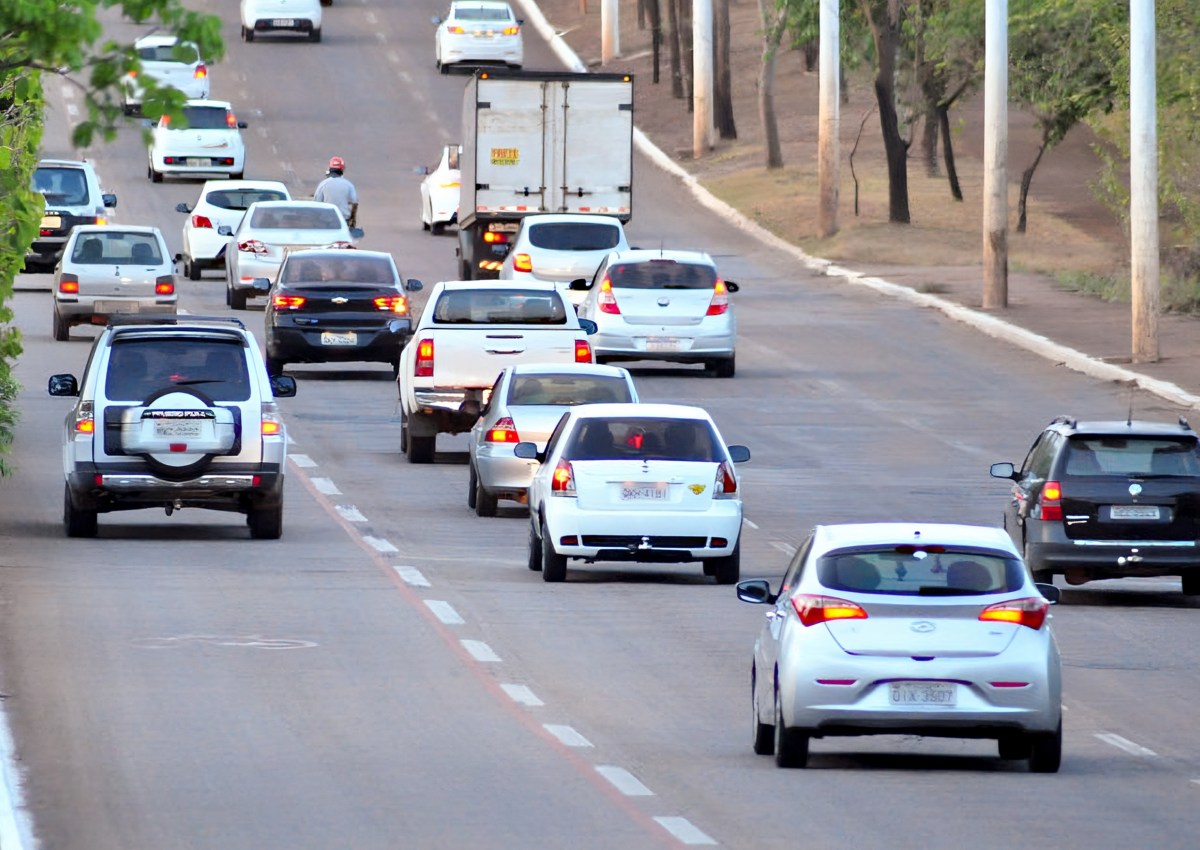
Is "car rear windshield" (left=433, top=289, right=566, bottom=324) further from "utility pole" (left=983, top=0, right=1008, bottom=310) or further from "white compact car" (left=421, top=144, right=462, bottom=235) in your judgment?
"white compact car" (left=421, top=144, right=462, bottom=235)

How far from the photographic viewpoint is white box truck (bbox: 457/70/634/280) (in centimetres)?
5084

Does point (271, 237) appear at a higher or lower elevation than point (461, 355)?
higher

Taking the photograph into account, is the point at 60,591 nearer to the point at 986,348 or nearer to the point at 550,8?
the point at 986,348

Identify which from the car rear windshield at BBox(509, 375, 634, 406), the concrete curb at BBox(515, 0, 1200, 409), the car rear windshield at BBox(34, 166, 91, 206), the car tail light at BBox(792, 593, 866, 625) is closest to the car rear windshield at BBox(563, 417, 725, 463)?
the car rear windshield at BBox(509, 375, 634, 406)

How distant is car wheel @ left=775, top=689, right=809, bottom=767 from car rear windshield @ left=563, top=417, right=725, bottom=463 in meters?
8.56

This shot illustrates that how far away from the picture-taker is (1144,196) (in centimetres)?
4109

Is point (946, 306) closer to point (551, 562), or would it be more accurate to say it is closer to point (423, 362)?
point (423, 362)

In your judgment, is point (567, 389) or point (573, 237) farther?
point (573, 237)

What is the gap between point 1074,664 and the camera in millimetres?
19109

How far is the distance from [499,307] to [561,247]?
1193 centimetres

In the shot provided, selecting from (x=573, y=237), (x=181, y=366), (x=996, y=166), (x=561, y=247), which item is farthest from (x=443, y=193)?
(x=181, y=366)

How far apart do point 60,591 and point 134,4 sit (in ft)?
39.8

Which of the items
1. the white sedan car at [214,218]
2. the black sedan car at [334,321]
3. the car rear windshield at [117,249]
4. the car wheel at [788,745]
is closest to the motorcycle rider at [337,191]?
the white sedan car at [214,218]

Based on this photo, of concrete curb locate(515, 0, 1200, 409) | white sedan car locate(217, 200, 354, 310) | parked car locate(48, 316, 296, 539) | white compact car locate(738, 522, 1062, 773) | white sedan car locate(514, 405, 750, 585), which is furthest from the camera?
white sedan car locate(217, 200, 354, 310)
